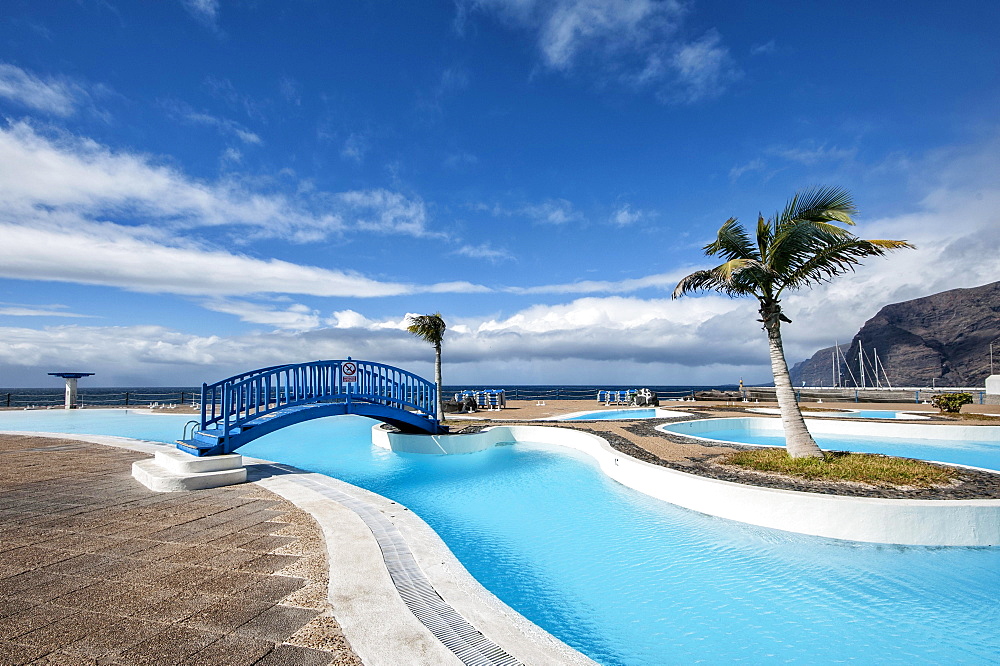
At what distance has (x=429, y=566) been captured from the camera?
4.64 metres

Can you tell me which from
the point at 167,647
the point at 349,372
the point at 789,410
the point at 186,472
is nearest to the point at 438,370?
the point at 349,372

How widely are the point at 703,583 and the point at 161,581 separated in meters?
5.92

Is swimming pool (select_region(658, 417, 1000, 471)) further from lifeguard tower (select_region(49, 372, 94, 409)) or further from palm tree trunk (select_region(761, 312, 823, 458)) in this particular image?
lifeguard tower (select_region(49, 372, 94, 409))

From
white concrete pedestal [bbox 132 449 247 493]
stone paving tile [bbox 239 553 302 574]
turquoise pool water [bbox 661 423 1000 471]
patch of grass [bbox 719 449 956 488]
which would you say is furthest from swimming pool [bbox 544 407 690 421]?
stone paving tile [bbox 239 553 302 574]

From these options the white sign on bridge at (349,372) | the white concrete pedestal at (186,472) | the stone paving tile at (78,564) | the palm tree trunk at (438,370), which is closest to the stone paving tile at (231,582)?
the stone paving tile at (78,564)

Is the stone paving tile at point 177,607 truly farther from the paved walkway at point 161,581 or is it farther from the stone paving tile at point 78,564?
the stone paving tile at point 78,564

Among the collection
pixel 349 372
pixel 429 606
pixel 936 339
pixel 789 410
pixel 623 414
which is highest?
pixel 936 339

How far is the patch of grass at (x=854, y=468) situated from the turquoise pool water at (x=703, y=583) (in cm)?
177

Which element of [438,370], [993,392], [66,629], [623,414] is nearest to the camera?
[66,629]

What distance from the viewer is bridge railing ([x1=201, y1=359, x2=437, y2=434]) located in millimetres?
9945

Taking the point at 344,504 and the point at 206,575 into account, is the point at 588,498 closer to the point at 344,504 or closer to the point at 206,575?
the point at 344,504

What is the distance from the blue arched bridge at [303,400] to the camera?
9711mm

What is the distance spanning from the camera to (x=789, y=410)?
9766 mm

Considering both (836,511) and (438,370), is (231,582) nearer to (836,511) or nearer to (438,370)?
(836,511)
